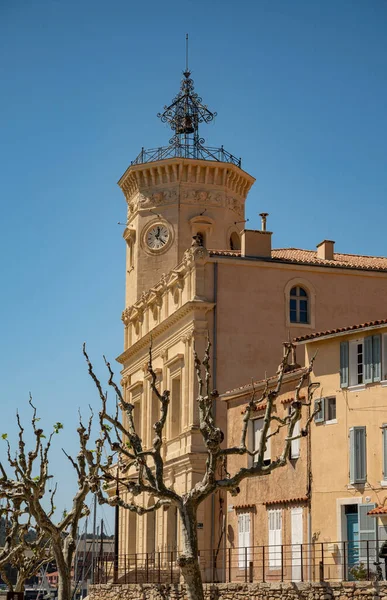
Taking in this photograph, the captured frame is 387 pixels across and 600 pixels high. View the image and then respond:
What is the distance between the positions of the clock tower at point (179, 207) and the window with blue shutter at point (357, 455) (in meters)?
26.1

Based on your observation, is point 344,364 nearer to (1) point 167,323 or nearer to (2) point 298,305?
(2) point 298,305

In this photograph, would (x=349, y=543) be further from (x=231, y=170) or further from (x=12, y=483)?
(x=231, y=170)

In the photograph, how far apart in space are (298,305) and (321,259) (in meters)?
3.87

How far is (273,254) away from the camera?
2188 inches

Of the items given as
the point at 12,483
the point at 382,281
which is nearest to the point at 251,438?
the point at 12,483

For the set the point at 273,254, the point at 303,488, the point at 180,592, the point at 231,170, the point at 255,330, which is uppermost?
the point at 231,170

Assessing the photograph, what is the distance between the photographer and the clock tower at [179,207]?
60.5 meters

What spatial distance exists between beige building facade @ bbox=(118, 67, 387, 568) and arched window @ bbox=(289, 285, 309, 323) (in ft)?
0.15

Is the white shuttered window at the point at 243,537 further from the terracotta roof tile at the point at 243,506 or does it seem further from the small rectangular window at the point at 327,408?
the small rectangular window at the point at 327,408

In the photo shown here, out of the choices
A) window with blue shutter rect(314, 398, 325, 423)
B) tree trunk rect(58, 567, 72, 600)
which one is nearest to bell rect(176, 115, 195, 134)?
tree trunk rect(58, 567, 72, 600)

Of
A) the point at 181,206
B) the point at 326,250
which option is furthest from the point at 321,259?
the point at 181,206

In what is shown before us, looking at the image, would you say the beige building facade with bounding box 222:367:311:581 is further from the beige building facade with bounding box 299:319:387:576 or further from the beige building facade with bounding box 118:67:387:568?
the beige building facade with bounding box 118:67:387:568

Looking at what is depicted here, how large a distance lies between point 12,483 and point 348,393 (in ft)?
44.5

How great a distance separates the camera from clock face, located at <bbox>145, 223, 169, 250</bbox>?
201 feet
